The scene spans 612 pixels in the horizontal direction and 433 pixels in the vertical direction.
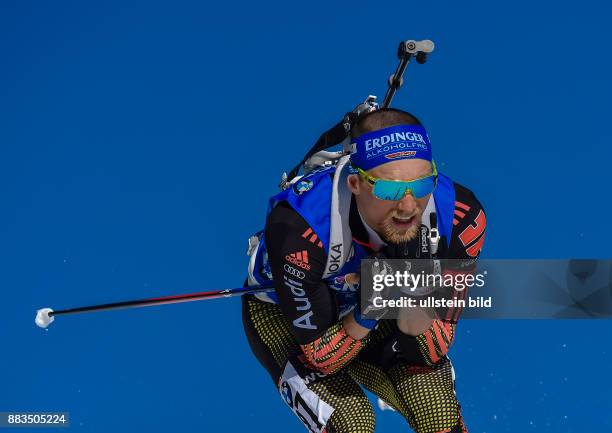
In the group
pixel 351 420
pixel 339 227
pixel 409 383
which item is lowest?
pixel 351 420

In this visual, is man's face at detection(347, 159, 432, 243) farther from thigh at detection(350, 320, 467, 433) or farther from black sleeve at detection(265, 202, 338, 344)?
thigh at detection(350, 320, 467, 433)

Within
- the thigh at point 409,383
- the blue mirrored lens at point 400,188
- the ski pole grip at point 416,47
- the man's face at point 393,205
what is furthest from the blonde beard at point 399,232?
the ski pole grip at point 416,47

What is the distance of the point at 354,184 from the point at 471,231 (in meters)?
0.47

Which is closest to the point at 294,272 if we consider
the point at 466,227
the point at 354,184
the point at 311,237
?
the point at 311,237

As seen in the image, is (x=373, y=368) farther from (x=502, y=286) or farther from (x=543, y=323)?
(x=543, y=323)

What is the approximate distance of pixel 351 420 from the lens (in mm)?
3473

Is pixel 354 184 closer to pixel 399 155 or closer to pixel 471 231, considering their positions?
pixel 399 155

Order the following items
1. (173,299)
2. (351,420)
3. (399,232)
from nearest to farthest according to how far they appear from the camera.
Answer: (399,232)
(351,420)
(173,299)

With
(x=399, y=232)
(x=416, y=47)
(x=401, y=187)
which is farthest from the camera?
(x=416, y=47)

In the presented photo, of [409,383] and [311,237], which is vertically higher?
[311,237]

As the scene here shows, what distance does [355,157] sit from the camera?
3.12 m

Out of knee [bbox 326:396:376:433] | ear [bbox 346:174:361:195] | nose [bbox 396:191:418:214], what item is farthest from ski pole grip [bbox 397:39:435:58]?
knee [bbox 326:396:376:433]

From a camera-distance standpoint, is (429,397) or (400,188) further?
(429,397)

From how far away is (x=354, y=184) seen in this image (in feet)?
10.4
